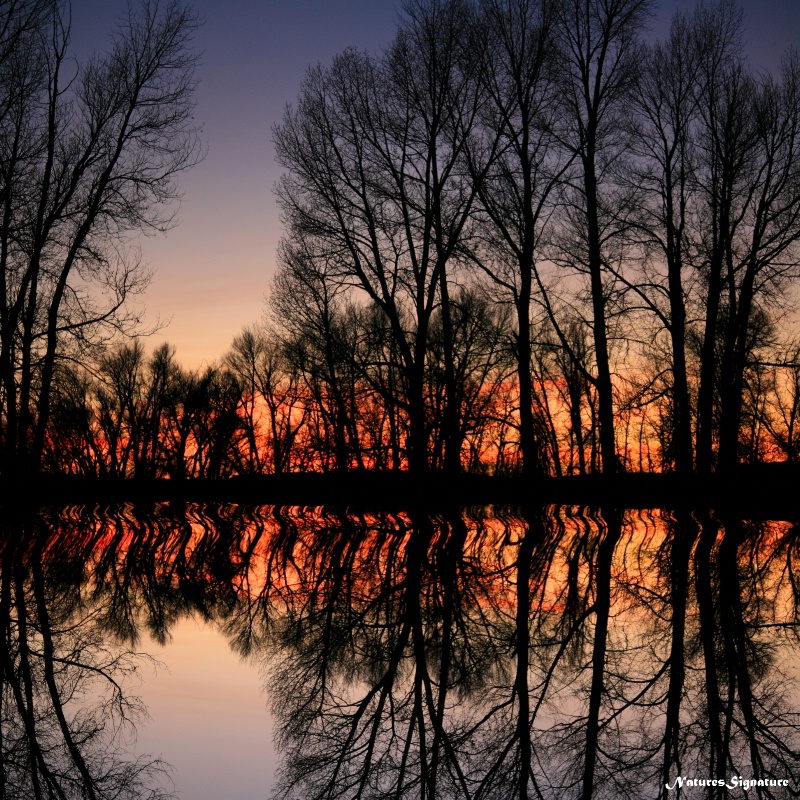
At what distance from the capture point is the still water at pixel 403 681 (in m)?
2.91

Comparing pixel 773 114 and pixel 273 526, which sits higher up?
pixel 773 114

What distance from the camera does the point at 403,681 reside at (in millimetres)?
3818

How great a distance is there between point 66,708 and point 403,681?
1.54m

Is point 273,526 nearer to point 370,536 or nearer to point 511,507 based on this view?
point 370,536

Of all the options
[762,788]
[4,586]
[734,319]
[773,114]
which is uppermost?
[773,114]

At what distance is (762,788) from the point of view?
2770 mm

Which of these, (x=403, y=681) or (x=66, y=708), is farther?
(x=403, y=681)

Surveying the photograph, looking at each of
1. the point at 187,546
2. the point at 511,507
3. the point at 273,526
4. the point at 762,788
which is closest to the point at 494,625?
the point at 762,788

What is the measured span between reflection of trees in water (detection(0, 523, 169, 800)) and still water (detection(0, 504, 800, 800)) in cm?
1

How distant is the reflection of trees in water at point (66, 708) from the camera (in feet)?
9.22

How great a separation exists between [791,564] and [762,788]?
17.4 ft

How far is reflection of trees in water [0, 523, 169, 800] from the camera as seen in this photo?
2.81 m

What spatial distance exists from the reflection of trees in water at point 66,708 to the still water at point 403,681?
0.5 inches

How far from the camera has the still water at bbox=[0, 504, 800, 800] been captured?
291 cm
